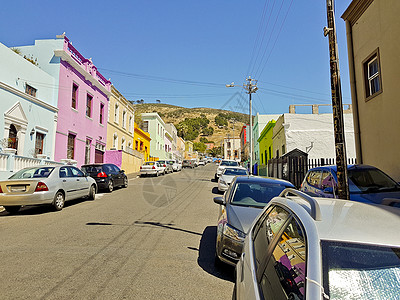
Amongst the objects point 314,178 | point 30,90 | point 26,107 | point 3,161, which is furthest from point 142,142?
point 314,178

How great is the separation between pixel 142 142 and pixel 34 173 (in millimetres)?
30256

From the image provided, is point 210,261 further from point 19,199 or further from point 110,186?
point 110,186

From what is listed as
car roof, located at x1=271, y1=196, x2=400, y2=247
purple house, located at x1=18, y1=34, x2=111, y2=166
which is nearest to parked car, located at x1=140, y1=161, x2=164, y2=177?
purple house, located at x1=18, y1=34, x2=111, y2=166

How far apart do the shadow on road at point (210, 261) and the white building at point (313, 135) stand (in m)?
15.4

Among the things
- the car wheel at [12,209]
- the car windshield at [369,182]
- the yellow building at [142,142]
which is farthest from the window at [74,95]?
the car windshield at [369,182]

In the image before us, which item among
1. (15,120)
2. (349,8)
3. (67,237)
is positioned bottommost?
(67,237)

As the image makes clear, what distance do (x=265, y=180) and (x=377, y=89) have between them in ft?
23.5

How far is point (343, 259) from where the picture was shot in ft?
5.03

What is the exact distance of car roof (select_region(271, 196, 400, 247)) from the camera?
162 centimetres

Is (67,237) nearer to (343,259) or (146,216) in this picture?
(146,216)

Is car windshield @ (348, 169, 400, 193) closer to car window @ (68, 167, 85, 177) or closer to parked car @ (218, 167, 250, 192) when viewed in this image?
parked car @ (218, 167, 250, 192)

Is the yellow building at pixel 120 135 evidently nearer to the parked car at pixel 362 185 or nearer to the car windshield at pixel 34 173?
the car windshield at pixel 34 173

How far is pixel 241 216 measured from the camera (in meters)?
4.77

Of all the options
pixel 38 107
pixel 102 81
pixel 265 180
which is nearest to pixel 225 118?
pixel 102 81
